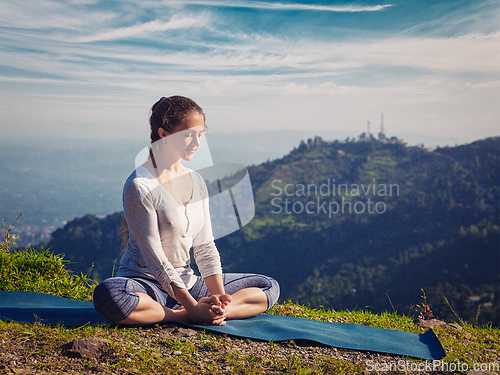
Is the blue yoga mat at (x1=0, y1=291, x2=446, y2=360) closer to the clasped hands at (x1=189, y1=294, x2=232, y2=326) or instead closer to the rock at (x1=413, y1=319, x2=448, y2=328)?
the clasped hands at (x1=189, y1=294, x2=232, y2=326)

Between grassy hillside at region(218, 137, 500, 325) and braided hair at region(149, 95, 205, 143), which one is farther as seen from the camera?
grassy hillside at region(218, 137, 500, 325)

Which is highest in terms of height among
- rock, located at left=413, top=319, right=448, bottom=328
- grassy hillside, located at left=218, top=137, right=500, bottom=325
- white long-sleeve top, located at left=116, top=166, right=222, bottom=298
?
white long-sleeve top, located at left=116, top=166, right=222, bottom=298

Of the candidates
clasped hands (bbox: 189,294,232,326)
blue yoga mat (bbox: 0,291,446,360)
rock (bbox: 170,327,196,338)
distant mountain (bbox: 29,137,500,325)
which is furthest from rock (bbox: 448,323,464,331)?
distant mountain (bbox: 29,137,500,325)

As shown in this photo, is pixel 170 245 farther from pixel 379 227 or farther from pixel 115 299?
pixel 379 227

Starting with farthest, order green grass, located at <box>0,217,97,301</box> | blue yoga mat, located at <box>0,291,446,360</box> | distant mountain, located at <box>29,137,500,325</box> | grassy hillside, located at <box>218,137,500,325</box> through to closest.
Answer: grassy hillside, located at <box>218,137,500,325</box>, distant mountain, located at <box>29,137,500,325</box>, green grass, located at <box>0,217,97,301</box>, blue yoga mat, located at <box>0,291,446,360</box>

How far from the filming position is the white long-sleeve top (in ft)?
7.52

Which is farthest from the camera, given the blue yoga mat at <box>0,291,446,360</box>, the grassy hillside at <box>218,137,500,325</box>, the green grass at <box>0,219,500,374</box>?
the grassy hillside at <box>218,137,500,325</box>

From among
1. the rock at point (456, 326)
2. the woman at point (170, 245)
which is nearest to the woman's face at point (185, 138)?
the woman at point (170, 245)

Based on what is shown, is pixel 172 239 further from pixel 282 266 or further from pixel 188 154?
pixel 282 266

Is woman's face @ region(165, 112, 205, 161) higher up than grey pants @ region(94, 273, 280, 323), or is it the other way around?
woman's face @ region(165, 112, 205, 161)

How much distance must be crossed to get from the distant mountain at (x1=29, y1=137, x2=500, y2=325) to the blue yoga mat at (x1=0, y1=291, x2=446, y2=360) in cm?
2366

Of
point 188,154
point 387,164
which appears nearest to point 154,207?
point 188,154

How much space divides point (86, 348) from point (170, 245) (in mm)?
746

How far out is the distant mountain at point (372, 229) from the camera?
33.0m
